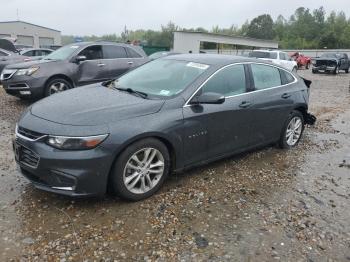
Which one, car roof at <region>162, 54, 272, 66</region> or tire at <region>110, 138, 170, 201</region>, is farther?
car roof at <region>162, 54, 272, 66</region>

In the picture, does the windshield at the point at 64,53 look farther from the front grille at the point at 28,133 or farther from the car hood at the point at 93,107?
the front grille at the point at 28,133

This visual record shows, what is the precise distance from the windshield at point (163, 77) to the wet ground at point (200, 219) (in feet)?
3.84

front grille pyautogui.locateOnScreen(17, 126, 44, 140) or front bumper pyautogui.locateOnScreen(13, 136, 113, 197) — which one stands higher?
front grille pyautogui.locateOnScreen(17, 126, 44, 140)

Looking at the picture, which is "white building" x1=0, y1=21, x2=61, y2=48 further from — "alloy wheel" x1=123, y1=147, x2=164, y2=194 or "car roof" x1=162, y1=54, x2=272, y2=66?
"alloy wheel" x1=123, y1=147, x2=164, y2=194

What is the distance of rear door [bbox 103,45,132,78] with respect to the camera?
980 centimetres

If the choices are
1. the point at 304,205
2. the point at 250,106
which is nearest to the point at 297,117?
the point at 250,106

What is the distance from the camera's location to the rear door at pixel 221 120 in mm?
4438

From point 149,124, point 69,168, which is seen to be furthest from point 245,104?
point 69,168

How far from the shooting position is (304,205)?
429 centimetres

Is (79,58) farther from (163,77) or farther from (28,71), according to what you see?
(163,77)

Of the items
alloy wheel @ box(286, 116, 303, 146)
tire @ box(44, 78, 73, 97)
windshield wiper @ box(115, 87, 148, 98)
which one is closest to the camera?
windshield wiper @ box(115, 87, 148, 98)

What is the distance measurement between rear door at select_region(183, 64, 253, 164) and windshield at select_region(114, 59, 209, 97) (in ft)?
0.83

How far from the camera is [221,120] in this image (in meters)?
4.73

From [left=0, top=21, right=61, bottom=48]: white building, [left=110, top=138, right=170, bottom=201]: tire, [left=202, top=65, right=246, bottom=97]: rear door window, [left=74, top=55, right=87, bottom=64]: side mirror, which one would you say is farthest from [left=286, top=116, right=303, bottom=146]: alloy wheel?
[left=0, top=21, right=61, bottom=48]: white building
